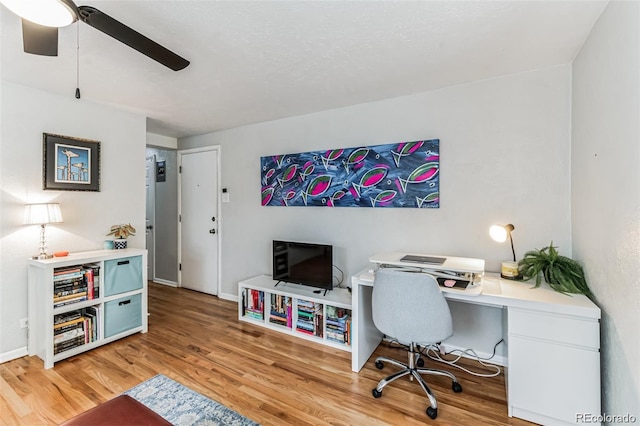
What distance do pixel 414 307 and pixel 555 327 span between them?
0.77 m

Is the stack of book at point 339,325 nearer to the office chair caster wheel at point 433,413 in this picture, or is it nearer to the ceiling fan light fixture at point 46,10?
the office chair caster wheel at point 433,413

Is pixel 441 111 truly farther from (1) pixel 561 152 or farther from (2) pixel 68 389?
(2) pixel 68 389

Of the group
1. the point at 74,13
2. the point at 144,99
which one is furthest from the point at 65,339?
the point at 74,13

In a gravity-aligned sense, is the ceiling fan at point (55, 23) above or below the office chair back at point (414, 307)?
above

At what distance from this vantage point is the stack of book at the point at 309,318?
2.67m

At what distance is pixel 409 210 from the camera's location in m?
2.58

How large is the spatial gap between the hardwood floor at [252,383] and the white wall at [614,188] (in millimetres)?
721

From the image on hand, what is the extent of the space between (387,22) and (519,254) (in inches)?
76.7

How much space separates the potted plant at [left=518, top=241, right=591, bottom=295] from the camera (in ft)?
5.81

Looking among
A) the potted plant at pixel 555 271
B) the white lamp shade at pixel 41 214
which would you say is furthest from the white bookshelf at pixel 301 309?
the white lamp shade at pixel 41 214

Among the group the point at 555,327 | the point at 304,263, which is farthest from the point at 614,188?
the point at 304,263

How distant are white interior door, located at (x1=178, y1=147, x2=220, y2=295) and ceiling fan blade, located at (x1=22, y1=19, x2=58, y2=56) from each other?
243 cm

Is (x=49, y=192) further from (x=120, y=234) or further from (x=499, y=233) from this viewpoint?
(x=499, y=233)

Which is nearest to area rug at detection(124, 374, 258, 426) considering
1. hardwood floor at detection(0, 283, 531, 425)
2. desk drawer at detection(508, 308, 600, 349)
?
hardwood floor at detection(0, 283, 531, 425)
